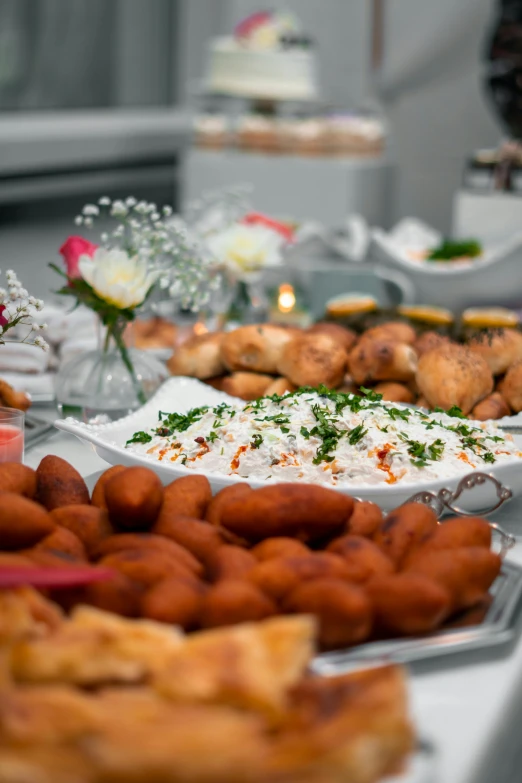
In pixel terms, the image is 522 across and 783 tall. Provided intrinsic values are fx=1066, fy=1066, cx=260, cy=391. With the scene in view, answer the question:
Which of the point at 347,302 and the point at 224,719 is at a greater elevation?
the point at 224,719

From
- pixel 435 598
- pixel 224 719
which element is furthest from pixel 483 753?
pixel 224 719

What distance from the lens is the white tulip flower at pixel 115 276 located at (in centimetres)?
133

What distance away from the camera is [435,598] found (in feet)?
2.30

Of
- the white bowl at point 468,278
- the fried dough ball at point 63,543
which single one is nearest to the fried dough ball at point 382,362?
the fried dough ball at point 63,543

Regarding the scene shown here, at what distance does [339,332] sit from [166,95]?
5335 millimetres

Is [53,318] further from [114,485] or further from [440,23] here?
[440,23]

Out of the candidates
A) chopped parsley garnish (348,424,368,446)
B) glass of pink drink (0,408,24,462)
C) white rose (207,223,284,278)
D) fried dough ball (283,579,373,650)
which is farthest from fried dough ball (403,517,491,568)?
white rose (207,223,284,278)

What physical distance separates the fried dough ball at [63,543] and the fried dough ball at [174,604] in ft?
0.34

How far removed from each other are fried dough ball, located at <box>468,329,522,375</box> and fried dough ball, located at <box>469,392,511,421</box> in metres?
0.08

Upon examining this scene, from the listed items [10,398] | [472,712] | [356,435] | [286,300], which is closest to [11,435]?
[10,398]

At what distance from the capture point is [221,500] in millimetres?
910

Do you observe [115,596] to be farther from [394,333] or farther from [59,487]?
[394,333]

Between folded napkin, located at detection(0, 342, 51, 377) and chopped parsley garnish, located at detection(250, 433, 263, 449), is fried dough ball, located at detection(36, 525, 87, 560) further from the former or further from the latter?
folded napkin, located at detection(0, 342, 51, 377)

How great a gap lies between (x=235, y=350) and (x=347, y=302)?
0.42m
